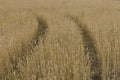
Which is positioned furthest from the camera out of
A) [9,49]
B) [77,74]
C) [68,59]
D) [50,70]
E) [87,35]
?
[87,35]

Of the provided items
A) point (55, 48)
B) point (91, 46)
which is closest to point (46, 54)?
point (55, 48)

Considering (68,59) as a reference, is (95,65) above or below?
below

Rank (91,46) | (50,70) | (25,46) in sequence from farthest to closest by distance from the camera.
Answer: (91,46)
(25,46)
(50,70)

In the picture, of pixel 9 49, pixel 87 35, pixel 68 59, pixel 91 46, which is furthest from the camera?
pixel 87 35

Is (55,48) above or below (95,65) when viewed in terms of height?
above

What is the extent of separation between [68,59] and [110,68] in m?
0.58

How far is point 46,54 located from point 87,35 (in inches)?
85.9

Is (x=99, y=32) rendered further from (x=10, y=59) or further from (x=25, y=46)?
(x=10, y=59)

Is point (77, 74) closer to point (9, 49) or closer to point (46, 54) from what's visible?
point (46, 54)

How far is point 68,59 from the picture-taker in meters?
3.17

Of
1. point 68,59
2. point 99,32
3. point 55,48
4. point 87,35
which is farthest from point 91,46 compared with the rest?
point 68,59

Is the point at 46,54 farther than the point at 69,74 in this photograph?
Yes

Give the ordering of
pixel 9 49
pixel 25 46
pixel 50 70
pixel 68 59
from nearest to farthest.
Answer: pixel 50 70, pixel 68 59, pixel 9 49, pixel 25 46

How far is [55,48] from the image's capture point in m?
3.64
